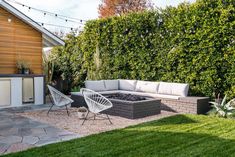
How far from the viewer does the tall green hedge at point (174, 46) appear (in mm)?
8727

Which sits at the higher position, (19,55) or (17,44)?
(17,44)

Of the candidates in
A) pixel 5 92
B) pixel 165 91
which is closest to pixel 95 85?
pixel 165 91

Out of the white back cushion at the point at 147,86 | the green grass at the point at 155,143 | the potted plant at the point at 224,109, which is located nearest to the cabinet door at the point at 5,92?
the white back cushion at the point at 147,86

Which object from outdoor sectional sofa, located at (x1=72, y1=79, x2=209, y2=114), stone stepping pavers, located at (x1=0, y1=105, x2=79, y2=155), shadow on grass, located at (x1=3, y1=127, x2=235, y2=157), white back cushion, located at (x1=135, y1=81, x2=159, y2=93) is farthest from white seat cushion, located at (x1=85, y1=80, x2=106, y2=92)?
shadow on grass, located at (x1=3, y1=127, x2=235, y2=157)

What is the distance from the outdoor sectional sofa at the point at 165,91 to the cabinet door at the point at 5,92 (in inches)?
84.7

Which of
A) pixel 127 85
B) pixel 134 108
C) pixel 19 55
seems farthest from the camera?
pixel 127 85

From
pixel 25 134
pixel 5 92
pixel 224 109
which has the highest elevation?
pixel 5 92

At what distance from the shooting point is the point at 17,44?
34.6ft

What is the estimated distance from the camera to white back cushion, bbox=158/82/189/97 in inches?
353

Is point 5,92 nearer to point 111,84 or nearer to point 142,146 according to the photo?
point 111,84

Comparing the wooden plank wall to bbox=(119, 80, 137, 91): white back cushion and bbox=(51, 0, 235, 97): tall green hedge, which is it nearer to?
bbox=(51, 0, 235, 97): tall green hedge

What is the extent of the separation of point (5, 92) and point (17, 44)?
2.19m

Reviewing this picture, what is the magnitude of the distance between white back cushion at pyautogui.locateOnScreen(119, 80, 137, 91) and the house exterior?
9.96 ft

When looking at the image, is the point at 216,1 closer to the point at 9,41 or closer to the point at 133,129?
the point at 133,129
